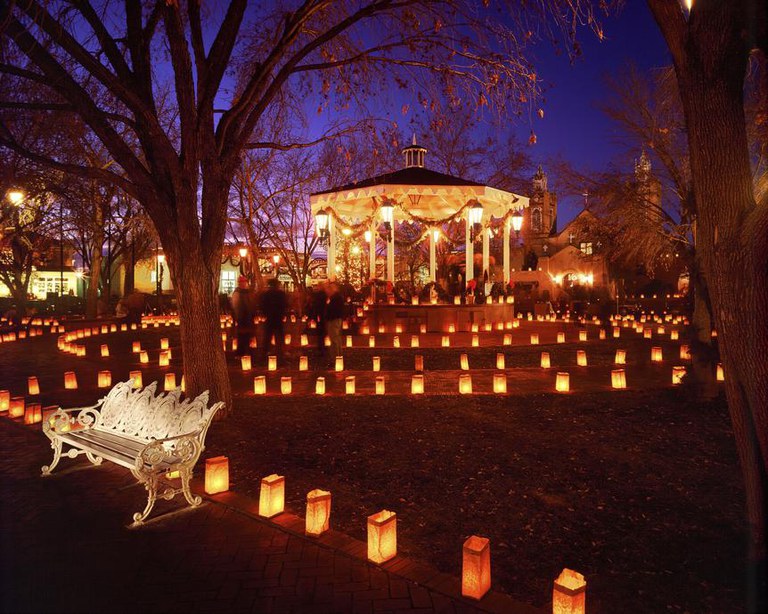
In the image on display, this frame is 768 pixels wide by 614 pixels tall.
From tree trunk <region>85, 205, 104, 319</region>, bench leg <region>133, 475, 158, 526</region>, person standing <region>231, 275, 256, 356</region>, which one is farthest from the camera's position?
tree trunk <region>85, 205, 104, 319</region>

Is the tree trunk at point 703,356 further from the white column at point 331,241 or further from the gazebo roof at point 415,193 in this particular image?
the white column at point 331,241

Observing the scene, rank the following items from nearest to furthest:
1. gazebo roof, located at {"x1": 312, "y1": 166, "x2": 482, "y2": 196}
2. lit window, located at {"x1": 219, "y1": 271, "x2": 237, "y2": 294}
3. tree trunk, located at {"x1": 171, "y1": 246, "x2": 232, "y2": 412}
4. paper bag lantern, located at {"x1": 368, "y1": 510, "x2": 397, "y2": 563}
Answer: paper bag lantern, located at {"x1": 368, "y1": 510, "x2": 397, "y2": 563}, tree trunk, located at {"x1": 171, "y1": 246, "x2": 232, "y2": 412}, gazebo roof, located at {"x1": 312, "y1": 166, "x2": 482, "y2": 196}, lit window, located at {"x1": 219, "y1": 271, "x2": 237, "y2": 294}

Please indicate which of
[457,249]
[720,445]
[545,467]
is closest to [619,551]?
[545,467]

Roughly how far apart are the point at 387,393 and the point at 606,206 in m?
12.0

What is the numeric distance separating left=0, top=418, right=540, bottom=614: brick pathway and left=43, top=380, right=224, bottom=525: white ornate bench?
35cm

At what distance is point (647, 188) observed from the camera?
16094mm

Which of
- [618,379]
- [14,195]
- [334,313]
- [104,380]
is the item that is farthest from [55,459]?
[14,195]

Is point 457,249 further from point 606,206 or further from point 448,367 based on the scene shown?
point 448,367

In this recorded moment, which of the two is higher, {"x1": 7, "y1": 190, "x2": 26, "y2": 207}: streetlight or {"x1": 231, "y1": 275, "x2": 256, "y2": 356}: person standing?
{"x1": 7, "y1": 190, "x2": 26, "y2": 207}: streetlight

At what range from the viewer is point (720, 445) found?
6.08m

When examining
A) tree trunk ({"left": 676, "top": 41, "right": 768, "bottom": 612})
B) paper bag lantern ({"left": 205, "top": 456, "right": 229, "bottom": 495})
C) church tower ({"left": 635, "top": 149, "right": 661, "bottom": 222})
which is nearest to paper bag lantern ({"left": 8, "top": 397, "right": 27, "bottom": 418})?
paper bag lantern ({"left": 205, "top": 456, "right": 229, "bottom": 495})

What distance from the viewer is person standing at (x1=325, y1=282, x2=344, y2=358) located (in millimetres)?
11914

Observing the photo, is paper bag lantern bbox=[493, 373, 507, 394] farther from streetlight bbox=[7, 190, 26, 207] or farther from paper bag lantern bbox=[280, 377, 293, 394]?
streetlight bbox=[7, 190, 26, 207]

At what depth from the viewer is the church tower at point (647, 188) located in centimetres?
1585
